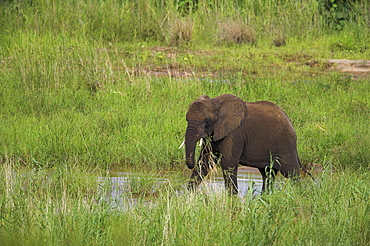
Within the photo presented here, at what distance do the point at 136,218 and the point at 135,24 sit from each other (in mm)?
11943

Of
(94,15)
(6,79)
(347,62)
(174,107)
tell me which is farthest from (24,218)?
(94,15)

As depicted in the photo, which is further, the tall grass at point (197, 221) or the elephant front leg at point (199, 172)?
the elephant front leg at point (199, 172)

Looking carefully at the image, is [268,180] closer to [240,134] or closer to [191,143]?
[240,134]

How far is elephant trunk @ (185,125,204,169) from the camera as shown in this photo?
5721mm

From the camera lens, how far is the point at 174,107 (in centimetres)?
967

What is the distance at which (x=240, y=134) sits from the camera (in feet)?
20.8

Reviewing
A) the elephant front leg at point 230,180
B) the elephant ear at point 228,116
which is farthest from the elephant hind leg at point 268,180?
the elephant ear at point 228,116

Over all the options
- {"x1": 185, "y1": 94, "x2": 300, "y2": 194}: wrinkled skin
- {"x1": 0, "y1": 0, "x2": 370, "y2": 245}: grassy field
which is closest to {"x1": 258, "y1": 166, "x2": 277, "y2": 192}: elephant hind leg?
{"x1": 185, "y1": 94, "x2": 300, "y2": 194}: wrinkled skin

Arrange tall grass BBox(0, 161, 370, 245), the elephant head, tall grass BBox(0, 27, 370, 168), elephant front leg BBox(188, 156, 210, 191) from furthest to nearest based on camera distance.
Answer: tall grass BBox(0, 27, 370, 168) < elephant front leg BBox(188, 156, 210, 191) < the elephant head < tall grass BBox(0, 161, 370, 245)

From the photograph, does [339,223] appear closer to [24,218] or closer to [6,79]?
[24,218]

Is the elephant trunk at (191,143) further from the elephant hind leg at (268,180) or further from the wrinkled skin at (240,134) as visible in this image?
the elephant hind leg at (268,180)

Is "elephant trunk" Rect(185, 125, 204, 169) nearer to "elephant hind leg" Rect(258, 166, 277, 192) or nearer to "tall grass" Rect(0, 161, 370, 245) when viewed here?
"tall grass" Rect(0, 161, 370, 245)

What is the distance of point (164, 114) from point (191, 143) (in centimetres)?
346

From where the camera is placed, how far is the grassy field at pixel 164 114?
4492 millimetres
